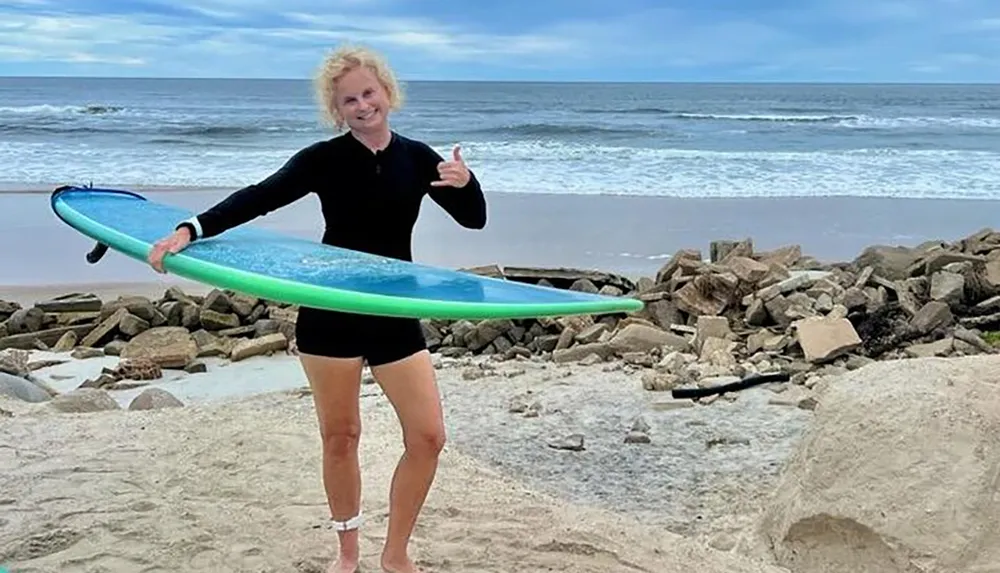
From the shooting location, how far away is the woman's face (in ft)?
10.2

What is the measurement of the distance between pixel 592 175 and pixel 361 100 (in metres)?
16.6

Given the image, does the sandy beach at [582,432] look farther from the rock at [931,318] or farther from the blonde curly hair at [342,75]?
the blonde curly hair at [342,75]

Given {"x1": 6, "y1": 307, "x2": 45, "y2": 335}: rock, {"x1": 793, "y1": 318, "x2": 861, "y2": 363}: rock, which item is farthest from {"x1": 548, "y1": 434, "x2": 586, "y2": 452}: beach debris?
{"x1": 6, "y1": 307, "x2": 45, "y2": 335}: rock

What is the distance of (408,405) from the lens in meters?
3.19

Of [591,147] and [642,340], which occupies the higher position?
[591,147]

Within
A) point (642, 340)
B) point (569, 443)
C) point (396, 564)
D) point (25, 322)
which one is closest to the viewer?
point (396, 564)

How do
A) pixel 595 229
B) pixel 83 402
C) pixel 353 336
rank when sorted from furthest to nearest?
pixel 595 229 < pixel 83 402 < pixel 353 336

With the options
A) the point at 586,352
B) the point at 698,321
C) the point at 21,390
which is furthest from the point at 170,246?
the point at 698,321

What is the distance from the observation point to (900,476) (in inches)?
147

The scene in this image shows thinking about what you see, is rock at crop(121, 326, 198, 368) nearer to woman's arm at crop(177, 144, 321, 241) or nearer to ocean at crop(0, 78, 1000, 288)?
ocean at crop(0, 78, 1000, 288)

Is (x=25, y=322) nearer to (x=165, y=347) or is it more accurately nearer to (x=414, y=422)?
Result: (x=165, y=347)

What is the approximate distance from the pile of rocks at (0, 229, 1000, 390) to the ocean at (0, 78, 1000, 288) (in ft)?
6.18

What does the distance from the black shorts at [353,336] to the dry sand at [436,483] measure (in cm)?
97

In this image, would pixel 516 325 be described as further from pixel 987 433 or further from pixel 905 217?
pixel 905 217
